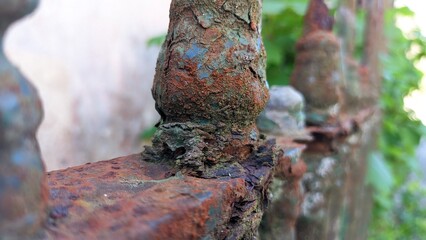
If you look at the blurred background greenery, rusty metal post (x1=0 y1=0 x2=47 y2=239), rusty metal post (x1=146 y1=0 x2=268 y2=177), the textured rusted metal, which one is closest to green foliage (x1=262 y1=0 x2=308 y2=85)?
the blurred background greenery

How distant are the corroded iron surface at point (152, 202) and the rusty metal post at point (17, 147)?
0.05m

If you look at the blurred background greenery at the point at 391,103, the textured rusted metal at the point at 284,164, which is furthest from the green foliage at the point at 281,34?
the textured rusted metal at the point at 284,164

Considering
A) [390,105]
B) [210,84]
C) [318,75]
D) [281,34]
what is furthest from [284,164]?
[390,105]

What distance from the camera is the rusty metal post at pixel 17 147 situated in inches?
17.4

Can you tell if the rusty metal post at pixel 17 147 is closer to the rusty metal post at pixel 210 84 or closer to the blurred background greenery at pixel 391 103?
the rusty metal post at pixel 210 84

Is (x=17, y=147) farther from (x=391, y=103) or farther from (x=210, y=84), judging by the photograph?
(x=391, y=103)

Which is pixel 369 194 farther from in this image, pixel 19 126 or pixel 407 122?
pixel 19 126

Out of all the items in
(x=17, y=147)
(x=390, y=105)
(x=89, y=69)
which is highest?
(x=17, y=147)

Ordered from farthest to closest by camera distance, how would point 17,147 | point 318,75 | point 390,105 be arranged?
point 390,105 → point 318,75 → point 17,147

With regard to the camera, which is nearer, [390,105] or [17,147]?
[17,147]

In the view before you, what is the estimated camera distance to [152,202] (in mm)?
575

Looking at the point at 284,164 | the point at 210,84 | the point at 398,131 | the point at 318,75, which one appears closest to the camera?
the point at 210,84

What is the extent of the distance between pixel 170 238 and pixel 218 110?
26cm

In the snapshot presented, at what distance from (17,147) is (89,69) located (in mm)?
2082
